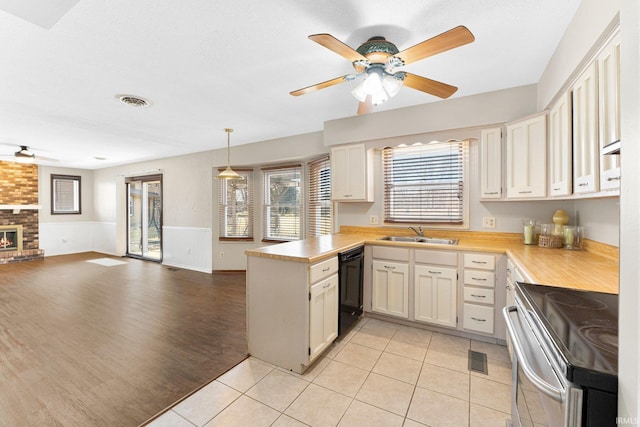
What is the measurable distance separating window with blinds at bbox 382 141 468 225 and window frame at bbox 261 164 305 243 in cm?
172

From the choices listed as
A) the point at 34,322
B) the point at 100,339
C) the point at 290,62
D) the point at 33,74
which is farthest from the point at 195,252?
the point at 290,62

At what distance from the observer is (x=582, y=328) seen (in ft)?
2.68

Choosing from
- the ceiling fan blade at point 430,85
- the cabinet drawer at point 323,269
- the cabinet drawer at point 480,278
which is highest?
the ceiling fan blade at point 430,85

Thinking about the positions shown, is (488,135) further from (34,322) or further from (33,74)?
(34,322)

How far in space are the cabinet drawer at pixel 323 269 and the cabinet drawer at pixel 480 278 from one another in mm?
1275

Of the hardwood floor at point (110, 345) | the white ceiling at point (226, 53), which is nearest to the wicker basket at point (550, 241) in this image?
the white ceiling at point (226, 53)

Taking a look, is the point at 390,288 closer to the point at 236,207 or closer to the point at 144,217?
the point at 236,207

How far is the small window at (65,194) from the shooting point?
24.5 feet

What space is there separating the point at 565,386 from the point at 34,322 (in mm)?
4579

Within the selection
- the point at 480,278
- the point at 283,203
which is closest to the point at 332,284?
the point at 480,278

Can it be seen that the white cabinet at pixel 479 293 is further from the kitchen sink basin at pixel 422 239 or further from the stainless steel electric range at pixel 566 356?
the stainless steel electric range at pixel 566 356

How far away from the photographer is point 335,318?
252 centimetres

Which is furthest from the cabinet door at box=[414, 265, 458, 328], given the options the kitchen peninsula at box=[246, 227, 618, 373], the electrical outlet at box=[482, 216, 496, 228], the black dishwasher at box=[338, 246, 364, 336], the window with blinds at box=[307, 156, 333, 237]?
the window with blinds at box=[307, 156, 333, 237]

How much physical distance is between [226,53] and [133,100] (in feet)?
5.15
